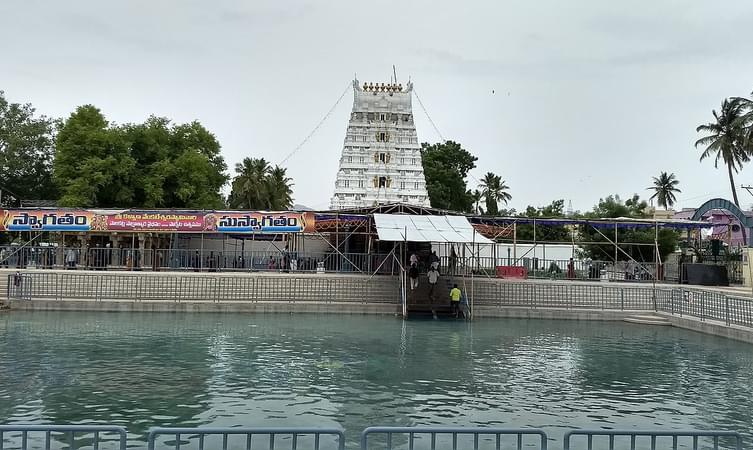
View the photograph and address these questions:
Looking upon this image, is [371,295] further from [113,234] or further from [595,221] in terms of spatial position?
[113,234]

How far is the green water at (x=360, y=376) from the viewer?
29.8 feet

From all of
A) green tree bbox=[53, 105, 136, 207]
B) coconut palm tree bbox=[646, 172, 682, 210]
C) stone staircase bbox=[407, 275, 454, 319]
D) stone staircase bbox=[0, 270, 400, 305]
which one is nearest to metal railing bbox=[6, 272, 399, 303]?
stone staircase bbox=[0, 270, 400, 305]

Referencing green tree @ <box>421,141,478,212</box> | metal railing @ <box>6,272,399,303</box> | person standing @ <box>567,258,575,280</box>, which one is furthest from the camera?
green tree @ <box>421,141,478,212</box>

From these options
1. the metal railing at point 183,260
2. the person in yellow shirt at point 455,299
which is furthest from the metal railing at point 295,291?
the metal railing at point 183,260

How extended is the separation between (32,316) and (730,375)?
20.0m

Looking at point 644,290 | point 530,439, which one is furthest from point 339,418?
point 644,290

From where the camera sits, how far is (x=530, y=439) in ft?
27.0

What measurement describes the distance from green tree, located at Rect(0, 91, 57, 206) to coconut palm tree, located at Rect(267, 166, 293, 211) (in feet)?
57.2

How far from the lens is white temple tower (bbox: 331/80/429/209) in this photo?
50.9 meters

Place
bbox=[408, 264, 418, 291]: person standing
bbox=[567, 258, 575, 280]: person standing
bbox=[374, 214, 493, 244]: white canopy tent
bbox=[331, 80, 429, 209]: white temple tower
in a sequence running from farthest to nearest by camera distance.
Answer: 1. bbox=[331, 80, 429, 209]: white temple tower
2. bbox=[567, 258, 575, 280]: person standing
3. bbox=[408, 264, 418, 291]: person standing
4. bbox=[374, 214, 493, 244]: white canopy tent

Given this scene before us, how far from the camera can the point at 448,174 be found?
58594mm

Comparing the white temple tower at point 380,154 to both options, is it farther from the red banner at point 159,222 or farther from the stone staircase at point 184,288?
the stone staircase at point 184,288

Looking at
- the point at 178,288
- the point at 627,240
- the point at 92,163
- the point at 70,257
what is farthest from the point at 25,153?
the point at 627,240

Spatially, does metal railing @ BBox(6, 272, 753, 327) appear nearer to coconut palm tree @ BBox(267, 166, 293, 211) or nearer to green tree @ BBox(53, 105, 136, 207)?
green tree @ BBox(53, 105, 136, 207)
